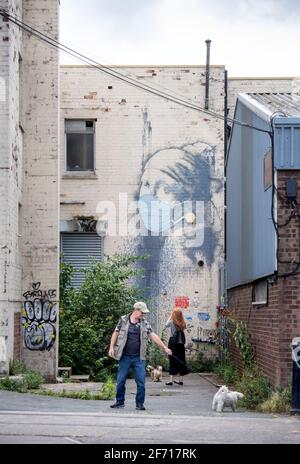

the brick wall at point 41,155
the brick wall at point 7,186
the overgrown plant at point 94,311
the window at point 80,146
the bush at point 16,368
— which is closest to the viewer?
the brick wall at point 7,186

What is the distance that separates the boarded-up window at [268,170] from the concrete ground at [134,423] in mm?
3955

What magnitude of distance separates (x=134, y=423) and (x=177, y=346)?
29.7 feet

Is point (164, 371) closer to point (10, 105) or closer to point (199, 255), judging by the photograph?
point (199, 255)

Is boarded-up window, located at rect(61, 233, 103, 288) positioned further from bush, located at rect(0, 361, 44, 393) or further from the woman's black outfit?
bush, located at rect(0, 361, 44, 393)

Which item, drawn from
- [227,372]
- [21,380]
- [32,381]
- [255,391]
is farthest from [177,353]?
[255,391]

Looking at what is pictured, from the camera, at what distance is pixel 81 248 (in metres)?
26.8

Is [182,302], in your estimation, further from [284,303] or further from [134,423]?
[134,423]

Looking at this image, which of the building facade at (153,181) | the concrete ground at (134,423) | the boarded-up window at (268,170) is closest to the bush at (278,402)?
the concrete ground at (134,423)

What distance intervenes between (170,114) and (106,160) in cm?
223

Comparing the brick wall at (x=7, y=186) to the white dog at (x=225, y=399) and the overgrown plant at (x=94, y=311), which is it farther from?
the white dog at (x=225, y=399)

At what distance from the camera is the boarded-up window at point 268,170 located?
1639 cm

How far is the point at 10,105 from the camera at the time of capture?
19406mm

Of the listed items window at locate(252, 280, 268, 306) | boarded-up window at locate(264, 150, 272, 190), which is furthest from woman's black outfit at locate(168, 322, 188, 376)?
boarded-up window at locate(264, 150, 272, 190)
